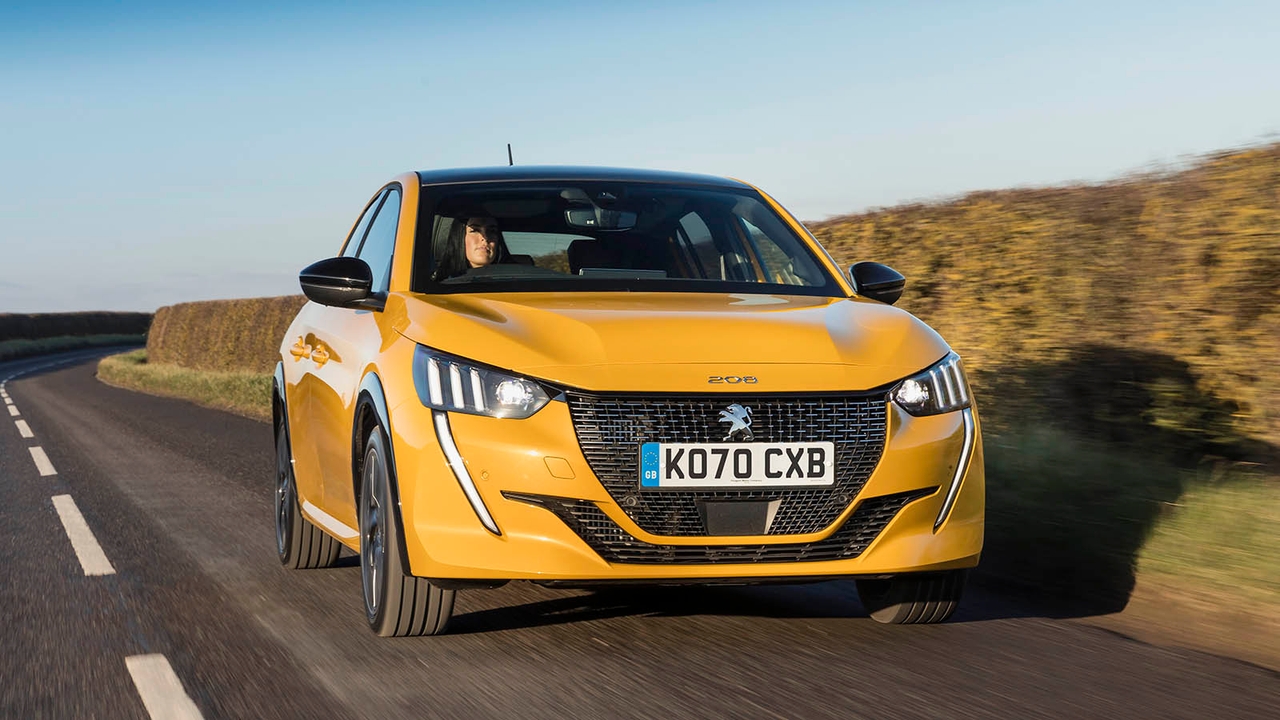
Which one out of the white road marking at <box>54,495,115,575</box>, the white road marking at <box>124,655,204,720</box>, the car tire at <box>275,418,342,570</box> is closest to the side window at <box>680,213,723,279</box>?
the car tire at <box>275,418,342,570</box>

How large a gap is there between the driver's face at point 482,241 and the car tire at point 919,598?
6.50 feet

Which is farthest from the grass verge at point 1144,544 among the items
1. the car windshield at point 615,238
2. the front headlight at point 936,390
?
the car windshield at point 615,238

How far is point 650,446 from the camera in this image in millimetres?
4285

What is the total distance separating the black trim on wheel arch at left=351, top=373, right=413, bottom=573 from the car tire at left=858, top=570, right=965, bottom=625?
168cm

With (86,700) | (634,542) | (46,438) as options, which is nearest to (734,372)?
(634,542)

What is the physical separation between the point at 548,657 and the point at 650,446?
86 cm

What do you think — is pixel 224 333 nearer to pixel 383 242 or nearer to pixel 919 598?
pixel 383 242

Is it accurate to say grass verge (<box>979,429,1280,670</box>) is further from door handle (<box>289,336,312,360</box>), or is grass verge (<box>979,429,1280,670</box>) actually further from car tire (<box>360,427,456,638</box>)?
door handle (<box>289,336,312,360</box>)

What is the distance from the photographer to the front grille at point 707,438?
169 inches

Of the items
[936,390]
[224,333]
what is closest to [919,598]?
[936,390]

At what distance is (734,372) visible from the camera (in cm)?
440

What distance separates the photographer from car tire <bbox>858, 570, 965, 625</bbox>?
497cm

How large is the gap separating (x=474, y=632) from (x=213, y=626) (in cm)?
110

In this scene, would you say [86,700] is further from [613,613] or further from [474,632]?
[613,613]
